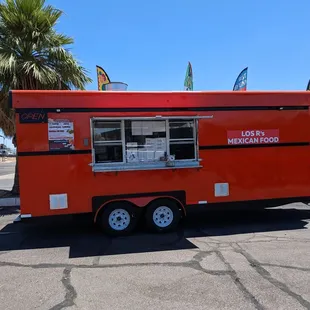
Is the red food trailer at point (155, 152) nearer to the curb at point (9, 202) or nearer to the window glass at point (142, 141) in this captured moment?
the window glass at point (142, 141)

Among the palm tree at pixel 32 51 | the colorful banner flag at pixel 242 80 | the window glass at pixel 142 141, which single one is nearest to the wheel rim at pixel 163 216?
the window glass at pixel 142 141

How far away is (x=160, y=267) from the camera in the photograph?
16.7ft

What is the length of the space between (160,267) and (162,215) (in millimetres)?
2122

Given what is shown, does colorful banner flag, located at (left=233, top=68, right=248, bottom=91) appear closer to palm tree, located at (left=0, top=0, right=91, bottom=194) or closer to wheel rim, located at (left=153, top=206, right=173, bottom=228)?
palm tree, located at (left=0, top=0, right=91, bottom=194)

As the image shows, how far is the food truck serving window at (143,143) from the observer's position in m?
6.93

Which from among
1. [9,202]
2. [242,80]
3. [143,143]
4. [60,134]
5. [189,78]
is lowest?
[9,202]

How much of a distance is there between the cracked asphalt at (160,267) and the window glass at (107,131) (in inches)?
68.6

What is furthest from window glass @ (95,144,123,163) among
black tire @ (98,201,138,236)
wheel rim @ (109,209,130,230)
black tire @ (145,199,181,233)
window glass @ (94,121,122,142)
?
black tire @ (145,199,181,233)

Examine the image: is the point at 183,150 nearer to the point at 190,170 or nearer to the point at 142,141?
the point at 190,170

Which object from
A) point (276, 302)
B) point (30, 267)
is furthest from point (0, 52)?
point (276, 302)

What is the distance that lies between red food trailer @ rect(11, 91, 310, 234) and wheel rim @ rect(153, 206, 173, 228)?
0.07ft

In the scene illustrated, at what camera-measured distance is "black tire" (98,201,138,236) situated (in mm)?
6928

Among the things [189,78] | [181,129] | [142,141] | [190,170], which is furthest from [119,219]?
[189,78]

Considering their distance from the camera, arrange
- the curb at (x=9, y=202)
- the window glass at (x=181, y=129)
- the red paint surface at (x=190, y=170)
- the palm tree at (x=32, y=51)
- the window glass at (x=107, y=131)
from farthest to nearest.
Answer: the curb at (x=9, y=202)
the palm tree at (x=32, y=51)
the window glass at (x=181, y=129)
the window glass at (x=107, y=131)
the red paint surface at (x=190, y=170)
